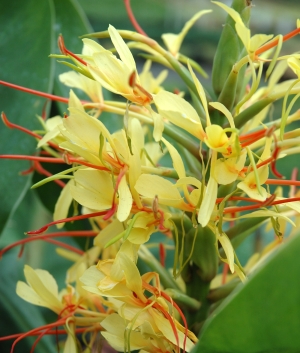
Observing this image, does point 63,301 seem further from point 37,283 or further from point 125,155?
point 125,155

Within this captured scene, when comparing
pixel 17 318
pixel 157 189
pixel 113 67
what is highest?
pixel 113 67

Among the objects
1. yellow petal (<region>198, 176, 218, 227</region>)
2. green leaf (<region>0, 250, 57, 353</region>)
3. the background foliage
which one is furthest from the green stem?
green leaf (<region>0, 250, 57, 353</region>)

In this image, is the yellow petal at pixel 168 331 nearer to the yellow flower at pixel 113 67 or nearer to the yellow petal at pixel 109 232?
the yellow petal at pixel 109 232

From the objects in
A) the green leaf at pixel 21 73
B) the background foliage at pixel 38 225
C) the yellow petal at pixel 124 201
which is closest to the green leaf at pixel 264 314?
the background foliage at pixel 38 225

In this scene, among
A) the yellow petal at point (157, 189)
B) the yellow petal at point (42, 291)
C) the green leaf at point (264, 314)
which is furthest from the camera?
the yellow petal at point (42, 291)

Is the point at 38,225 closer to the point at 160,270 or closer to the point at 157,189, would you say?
the point at 160,270

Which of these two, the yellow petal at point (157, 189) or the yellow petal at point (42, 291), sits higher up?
the yellow petal at point (157, 189)

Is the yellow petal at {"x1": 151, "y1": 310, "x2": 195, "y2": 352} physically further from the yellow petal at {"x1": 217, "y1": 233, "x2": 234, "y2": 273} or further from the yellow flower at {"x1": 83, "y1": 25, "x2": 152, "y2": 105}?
the yellow flower at {"x1": 83, "y1": 25, "x2": 152, "y2": 105}

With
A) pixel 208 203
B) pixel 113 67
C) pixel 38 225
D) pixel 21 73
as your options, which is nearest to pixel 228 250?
pixel 208 203
